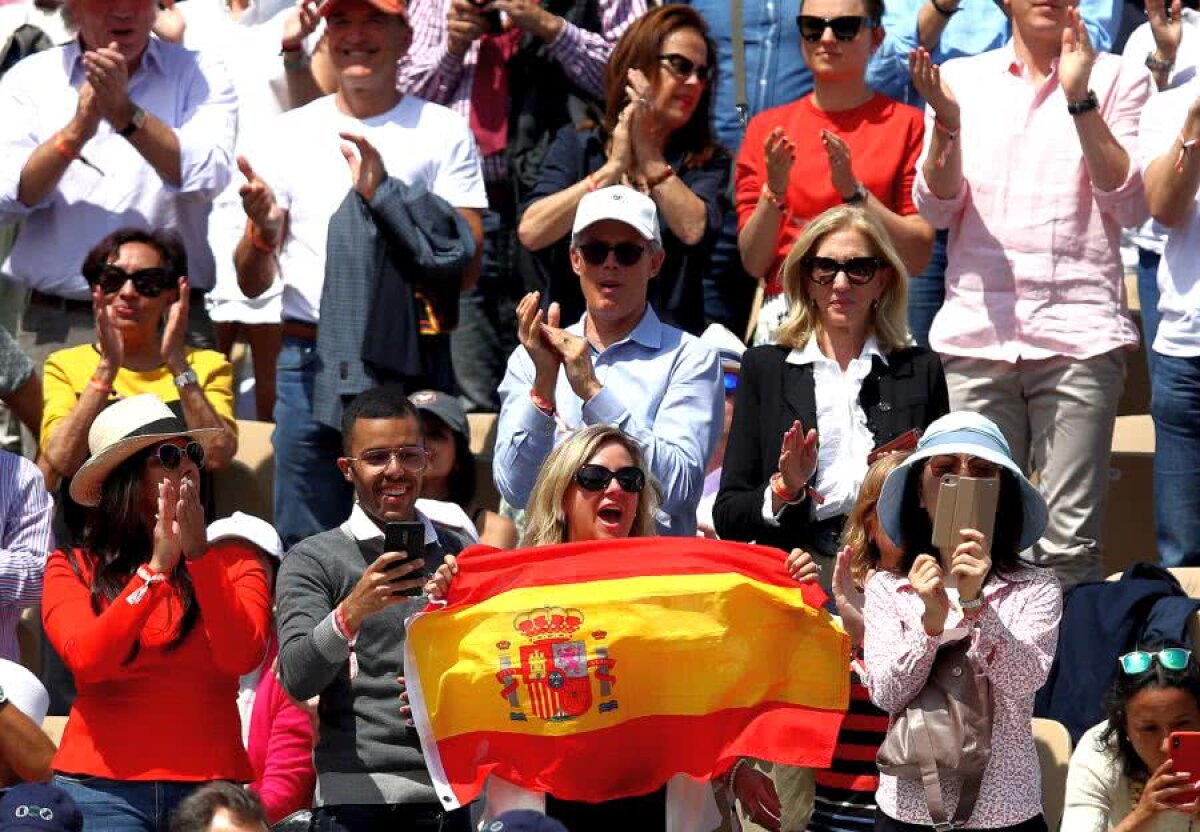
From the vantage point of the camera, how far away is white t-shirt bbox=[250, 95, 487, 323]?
1068 cm

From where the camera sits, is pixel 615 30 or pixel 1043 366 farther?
pixel 615 30

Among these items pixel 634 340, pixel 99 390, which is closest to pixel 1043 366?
pixel 634 340

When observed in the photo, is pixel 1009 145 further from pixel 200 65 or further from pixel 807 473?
pixel 200 65

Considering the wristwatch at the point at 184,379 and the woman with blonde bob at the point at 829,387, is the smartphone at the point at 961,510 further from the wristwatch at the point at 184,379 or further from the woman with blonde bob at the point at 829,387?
the wristwatch at the point at 184,379

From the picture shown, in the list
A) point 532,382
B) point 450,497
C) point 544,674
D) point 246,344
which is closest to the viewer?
point 544,674

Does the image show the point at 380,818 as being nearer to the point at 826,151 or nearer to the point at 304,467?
the point at 304,467

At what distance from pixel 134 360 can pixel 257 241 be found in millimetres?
783

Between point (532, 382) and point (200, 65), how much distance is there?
3.34 metres

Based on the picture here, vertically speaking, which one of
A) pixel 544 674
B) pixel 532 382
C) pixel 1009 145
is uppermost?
pixel 1009 145

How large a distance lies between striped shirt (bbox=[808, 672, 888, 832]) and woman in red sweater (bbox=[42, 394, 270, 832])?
1.76m

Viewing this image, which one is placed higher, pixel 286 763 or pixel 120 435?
pixel 120 435

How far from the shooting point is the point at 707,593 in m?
7.55

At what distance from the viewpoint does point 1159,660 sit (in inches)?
318

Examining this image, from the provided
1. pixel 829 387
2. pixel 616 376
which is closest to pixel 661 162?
pixel 616 376
